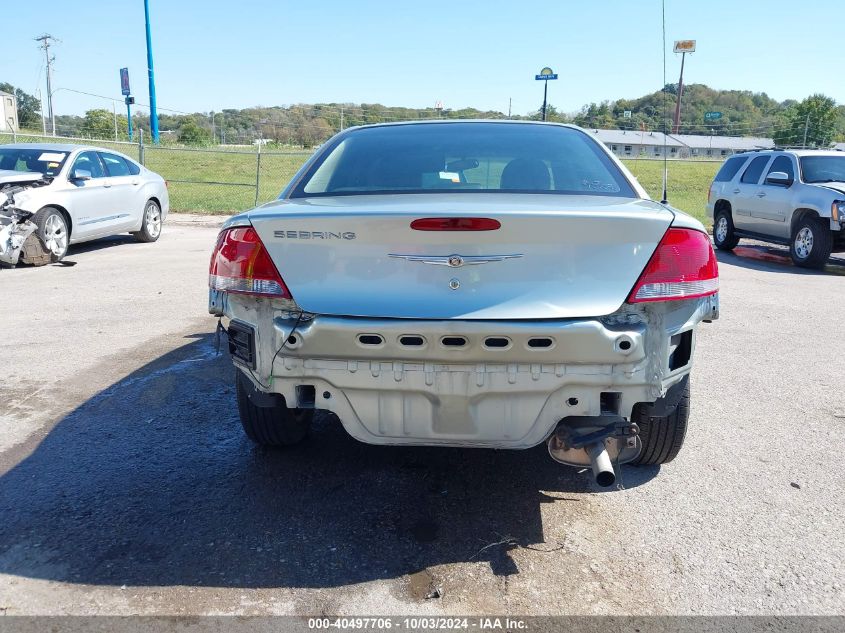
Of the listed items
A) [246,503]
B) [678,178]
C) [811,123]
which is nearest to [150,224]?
[246,503]

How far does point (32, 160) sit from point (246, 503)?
9.03 m

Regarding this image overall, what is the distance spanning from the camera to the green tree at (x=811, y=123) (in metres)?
42.9

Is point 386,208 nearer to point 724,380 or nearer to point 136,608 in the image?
point 136,608

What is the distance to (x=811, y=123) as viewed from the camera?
47.3 m

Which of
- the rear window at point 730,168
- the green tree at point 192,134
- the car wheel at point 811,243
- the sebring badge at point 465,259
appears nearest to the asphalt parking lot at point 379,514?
the sebring badge at point 465,259

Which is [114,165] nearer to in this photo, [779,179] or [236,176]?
[779,179]

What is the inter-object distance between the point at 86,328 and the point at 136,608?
4402 mm

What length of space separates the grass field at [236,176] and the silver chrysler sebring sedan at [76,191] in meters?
5.78

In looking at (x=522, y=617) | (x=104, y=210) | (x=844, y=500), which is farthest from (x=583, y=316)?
(x=104, y=210)

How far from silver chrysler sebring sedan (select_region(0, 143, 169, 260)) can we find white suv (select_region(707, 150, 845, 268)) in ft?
33.3

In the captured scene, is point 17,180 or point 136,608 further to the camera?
point 17,180

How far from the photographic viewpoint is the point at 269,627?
2383 millimetres

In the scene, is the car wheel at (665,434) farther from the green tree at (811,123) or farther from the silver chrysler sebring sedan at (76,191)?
the green tree at (811,123)

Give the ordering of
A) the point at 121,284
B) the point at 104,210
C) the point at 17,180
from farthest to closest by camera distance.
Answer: the point at 104,210 < the point at 17,180 < the point at 121,284
